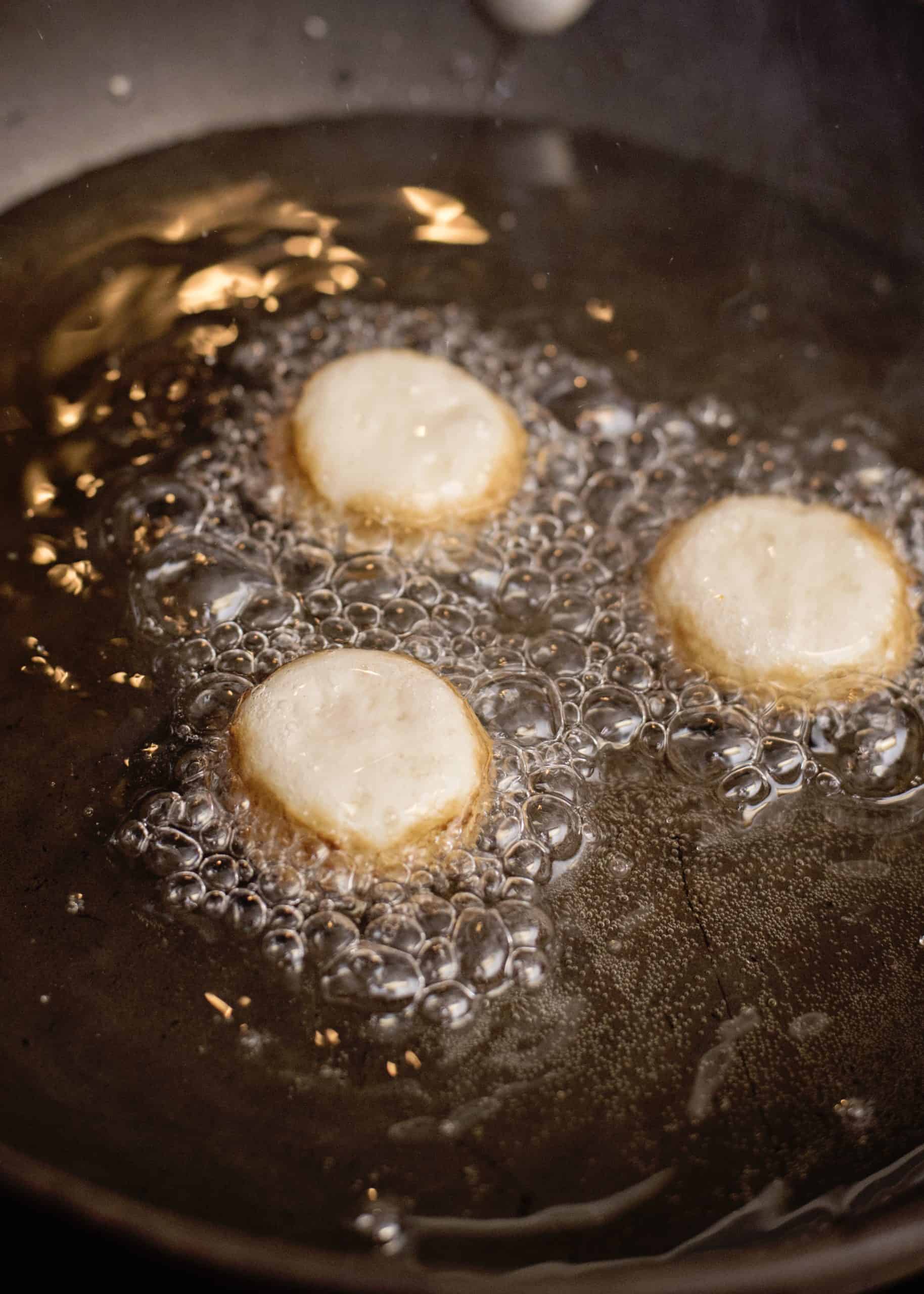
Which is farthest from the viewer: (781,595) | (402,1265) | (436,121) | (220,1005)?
(436,121)

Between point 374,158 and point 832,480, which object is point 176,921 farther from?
point 374,158

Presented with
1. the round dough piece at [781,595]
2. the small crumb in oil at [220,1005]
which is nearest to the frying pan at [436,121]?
the small crumb in oil at [220,1005]

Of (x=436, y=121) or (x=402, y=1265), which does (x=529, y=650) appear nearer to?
(x=402, y=1265)

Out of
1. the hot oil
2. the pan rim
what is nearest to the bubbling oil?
the hot oil

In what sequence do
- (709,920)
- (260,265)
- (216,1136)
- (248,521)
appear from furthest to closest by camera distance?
(260,265) → (248,521) → (709,920) → (216,1136)

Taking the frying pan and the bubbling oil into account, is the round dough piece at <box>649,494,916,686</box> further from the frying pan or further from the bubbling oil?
the frying pan

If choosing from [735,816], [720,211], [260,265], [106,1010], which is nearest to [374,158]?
[260,265]

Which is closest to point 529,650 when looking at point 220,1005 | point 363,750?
point 363,750

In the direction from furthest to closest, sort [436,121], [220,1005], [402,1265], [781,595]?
[436,121], [781,595], [220,1005], [402,1265]
